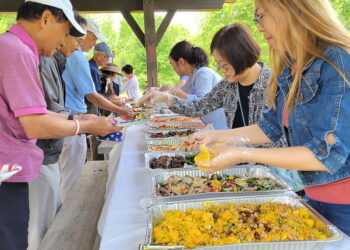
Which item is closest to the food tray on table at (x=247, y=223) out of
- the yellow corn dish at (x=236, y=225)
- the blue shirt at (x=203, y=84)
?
the yellow corn dish at (x=236, y=225)

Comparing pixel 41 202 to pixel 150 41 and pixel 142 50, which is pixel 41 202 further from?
pixel 142 50

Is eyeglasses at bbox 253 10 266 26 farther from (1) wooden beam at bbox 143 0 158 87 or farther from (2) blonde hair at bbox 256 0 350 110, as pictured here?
(1) wooden beam at bbox 143 0 158 87

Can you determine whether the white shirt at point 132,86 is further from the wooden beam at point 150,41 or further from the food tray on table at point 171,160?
the food tray on table at point 171,160

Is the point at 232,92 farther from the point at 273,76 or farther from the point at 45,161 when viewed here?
the point at 45,161

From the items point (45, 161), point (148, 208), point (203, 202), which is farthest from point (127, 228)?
point (45, 161)

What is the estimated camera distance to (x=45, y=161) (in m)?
2.23

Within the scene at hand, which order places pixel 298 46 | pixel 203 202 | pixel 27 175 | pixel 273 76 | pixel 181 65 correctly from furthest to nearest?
pixel 181 65 → pixel 27 175 → pixel 273 76 → pixel 203 202 → pixel 298 46

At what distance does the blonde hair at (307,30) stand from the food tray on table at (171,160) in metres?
0.90

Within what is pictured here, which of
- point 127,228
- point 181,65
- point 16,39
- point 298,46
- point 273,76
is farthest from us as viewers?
point 181,65

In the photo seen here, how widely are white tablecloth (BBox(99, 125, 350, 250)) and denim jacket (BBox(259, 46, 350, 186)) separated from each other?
266 mm

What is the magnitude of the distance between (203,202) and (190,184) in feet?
0.89

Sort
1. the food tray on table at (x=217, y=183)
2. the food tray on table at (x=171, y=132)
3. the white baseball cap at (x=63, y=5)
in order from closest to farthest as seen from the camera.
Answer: the food tray on table at (x=217, y=183) < the white baseball cap at (x=63, y=5) < the food tray on table at (x=171, y=132)

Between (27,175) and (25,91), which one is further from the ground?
(25,91)

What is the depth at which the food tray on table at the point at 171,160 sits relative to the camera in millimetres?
1790
